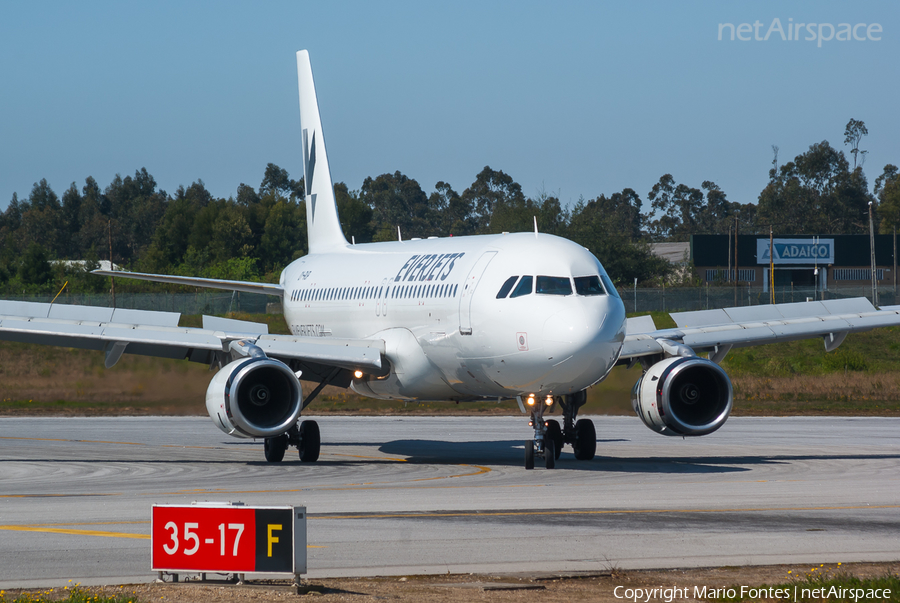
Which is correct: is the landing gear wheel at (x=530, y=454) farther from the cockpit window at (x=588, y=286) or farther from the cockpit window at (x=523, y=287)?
the cockpit window at (x=588, y=286)

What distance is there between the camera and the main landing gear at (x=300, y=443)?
74.5 feet

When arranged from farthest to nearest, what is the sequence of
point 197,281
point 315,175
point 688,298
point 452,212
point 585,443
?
point 452,212
point 688,298
point 315,175
point 197,281
point 585,443

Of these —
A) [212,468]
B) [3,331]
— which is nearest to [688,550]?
[212,468]

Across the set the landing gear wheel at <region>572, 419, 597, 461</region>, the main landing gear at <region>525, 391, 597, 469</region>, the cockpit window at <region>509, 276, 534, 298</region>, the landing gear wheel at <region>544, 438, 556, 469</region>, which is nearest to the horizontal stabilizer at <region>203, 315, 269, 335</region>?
the cockpit window at <region>509, 276, 534, 298</region>

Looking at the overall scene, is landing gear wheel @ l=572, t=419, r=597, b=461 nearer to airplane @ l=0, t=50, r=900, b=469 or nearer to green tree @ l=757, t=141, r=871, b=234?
airplane @ l=0, t=50, r=900, b=469

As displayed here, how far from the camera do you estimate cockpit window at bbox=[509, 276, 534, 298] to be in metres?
20.0

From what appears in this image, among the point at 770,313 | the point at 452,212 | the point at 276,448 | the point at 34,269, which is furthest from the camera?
the point at 452,212

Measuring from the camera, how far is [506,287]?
20312 millimetres

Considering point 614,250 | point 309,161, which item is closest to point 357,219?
point 614,250

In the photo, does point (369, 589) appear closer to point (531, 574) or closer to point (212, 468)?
point (531, 574)

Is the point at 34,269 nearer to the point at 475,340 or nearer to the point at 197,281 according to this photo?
the point at 197,281

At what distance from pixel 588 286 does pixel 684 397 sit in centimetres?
338

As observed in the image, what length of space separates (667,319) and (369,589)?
2135 inches

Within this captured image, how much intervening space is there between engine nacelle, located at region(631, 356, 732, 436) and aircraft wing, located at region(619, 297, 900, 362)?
1704mm
